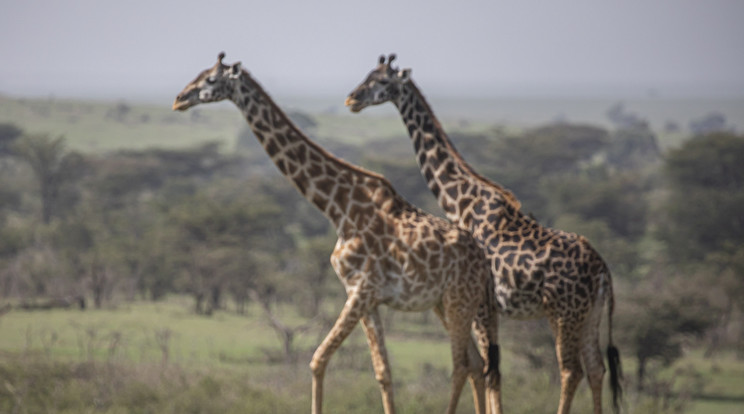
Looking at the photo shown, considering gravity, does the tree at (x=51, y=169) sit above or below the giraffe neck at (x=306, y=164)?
above

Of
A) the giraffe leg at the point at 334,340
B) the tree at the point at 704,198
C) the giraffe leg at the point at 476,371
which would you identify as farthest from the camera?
the tree at the point at 704,198

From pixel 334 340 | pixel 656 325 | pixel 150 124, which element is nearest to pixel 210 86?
pixel 334 340

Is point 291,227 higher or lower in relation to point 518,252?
higher

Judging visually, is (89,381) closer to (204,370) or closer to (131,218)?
(204,370)

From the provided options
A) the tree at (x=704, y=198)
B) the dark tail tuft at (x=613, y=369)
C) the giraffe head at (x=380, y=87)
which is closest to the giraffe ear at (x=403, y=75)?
the giraffe head at (x=380, y=87)

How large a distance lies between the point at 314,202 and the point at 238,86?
74 centimetres

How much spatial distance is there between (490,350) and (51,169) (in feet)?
97.3

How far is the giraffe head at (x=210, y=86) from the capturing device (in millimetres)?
5285

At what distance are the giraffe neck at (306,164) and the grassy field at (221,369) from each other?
21.7 ft

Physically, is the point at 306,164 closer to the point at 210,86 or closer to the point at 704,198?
the point at 210,86

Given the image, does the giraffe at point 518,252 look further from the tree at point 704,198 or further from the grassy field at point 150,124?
the grassy field at point 150,124

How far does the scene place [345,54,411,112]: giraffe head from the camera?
5.79 m

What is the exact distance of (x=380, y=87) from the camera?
6000 millimetres

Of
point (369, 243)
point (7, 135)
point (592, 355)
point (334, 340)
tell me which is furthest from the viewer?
point (7, 135)
